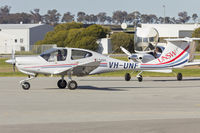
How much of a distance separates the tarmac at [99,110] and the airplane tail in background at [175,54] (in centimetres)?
410

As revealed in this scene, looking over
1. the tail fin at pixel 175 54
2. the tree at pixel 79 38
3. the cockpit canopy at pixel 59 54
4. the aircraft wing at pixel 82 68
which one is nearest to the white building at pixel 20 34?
the tree at pixel 79 38

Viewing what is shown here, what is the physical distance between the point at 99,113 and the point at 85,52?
7655 millimetres

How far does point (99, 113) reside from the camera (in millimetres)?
12484

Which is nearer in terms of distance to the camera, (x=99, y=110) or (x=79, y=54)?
(x=99, y=110)

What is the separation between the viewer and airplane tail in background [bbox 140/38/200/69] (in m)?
23.4

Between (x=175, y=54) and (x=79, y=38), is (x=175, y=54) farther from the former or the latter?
(x=79, y=38)

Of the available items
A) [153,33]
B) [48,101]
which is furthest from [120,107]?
[153,33]

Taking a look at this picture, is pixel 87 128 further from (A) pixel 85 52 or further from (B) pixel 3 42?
(B) pixel 3 42

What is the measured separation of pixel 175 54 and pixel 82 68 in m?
6.45

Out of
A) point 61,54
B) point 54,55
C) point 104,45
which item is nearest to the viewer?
point 54,55

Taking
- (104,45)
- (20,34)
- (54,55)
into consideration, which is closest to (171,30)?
(104,45)

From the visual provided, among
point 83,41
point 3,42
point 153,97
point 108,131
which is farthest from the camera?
point 3,42

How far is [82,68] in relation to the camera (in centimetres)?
1934

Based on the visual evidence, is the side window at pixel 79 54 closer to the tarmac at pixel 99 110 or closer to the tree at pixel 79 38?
the tarmac at pixel 99 110
